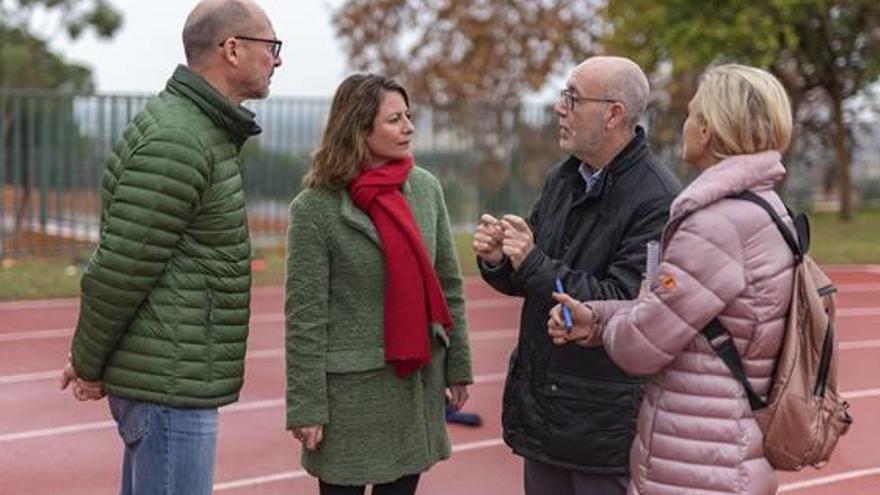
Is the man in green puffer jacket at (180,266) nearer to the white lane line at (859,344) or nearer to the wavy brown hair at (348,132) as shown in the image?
the wavy brown hair at (348,132)

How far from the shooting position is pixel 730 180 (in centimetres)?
298

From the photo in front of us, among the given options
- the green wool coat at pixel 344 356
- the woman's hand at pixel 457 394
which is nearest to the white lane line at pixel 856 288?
the woman's hand at pixel 457 394

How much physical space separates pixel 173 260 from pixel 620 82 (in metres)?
1.40

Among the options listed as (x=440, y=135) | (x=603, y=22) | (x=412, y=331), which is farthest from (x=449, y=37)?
(x=412, y=331)

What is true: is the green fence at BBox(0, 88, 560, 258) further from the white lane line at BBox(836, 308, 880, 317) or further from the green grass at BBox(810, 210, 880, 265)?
the white lane line at BBox(836, 308, 880, 317)

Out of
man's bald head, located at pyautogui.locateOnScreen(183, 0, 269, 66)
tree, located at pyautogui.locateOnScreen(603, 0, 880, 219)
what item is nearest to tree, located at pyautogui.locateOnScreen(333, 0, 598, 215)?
tree, located at pyautogui.locateOnScreen(603, 0, 880, 219)

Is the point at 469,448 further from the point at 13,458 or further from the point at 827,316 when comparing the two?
the point at 827,316

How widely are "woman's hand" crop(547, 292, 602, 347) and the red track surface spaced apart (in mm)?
2939

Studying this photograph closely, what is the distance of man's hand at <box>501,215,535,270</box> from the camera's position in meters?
3.48

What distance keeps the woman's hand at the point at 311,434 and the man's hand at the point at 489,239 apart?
29.4 inches

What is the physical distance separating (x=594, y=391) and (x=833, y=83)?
21.8m

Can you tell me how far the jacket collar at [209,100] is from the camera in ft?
10.6

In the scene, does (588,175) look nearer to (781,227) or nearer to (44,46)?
(781,227)

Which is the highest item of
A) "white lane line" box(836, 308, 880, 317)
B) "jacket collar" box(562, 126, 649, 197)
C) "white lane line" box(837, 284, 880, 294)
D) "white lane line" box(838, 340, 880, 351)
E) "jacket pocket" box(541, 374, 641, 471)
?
"jacket collar" box(562, 126, 649, 197)
